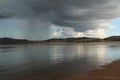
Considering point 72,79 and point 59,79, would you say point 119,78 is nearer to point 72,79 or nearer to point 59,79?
point 72,79

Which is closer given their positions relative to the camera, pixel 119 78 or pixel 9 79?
pixel 119 78

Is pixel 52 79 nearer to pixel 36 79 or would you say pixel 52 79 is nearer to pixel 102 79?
pixel 36 79

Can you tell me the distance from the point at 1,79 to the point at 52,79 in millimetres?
5636

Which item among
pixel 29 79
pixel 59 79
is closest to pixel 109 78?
pixel 59 79

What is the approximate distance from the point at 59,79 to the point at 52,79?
748 millimetres

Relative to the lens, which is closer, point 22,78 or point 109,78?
point 109,78

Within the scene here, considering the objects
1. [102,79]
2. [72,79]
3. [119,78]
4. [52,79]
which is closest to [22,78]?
[52,79]

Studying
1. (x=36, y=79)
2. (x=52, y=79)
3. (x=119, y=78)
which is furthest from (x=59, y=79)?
(x=119, y=78)

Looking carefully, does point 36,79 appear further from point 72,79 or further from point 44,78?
point 72,79

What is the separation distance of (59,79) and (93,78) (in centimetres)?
364

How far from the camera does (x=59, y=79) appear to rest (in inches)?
890

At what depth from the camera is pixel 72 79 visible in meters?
21.5

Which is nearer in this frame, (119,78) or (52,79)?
(119,78)

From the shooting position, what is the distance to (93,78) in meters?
21.5
